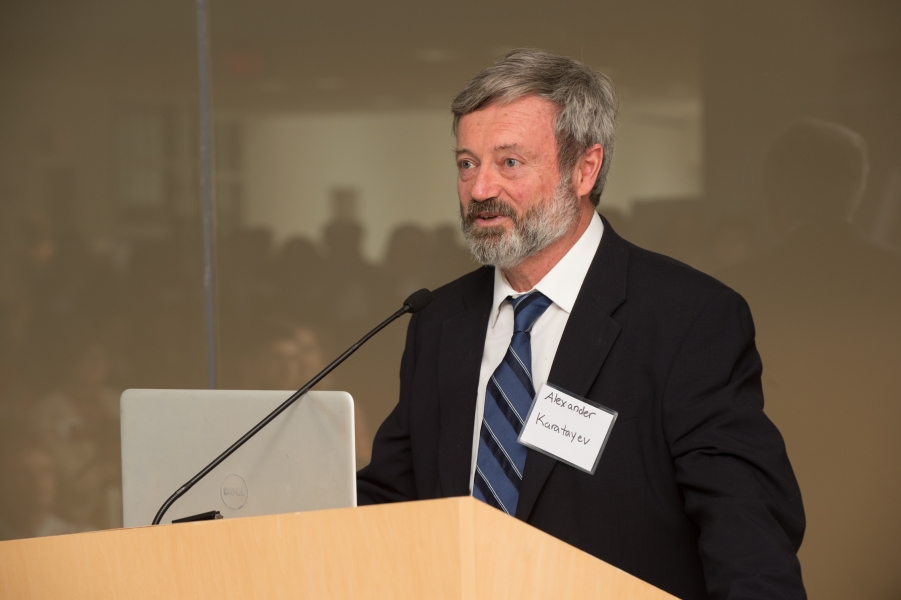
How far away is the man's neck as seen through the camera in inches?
74.3

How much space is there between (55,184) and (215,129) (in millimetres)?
804

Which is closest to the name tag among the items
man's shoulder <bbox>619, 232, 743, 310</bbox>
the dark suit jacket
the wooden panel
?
the dark suit jacket

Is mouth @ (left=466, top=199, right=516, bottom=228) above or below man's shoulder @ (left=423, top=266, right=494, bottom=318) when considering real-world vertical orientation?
above

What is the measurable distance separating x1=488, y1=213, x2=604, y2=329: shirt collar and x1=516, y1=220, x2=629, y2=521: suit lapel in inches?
1.8

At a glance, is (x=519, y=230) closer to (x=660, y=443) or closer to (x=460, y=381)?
(x=460, y=381)

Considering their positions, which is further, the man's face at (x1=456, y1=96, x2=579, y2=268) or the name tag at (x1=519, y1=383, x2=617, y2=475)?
the man's face at (x1=456, y1=96, x2=579, y2=268)

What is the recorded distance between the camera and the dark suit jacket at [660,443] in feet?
4.55

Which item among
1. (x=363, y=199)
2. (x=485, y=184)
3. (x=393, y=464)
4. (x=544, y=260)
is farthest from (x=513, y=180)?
(x=363, y=199)

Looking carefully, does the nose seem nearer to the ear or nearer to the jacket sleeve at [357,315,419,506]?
the ear

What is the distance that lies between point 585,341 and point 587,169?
0.44m

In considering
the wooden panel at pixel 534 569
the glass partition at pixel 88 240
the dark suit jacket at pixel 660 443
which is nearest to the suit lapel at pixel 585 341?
the dark suit jacket at pixel 660 443

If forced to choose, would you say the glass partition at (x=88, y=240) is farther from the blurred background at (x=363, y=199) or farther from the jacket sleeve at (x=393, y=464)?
the jacket sleeve at (x=393, y=464)

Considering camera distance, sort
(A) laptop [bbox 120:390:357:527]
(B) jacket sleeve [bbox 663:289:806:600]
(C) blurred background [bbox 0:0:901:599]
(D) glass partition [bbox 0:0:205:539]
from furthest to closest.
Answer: (D) glass partition [bbox 0:0:205:539]
(C) blurred background [bbox 0:0:901:599]
(A) laptop [bbox 120:390:357:527]
(B) jacket sleeve [bbox 663:289:806:600]

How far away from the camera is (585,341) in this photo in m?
1.72
